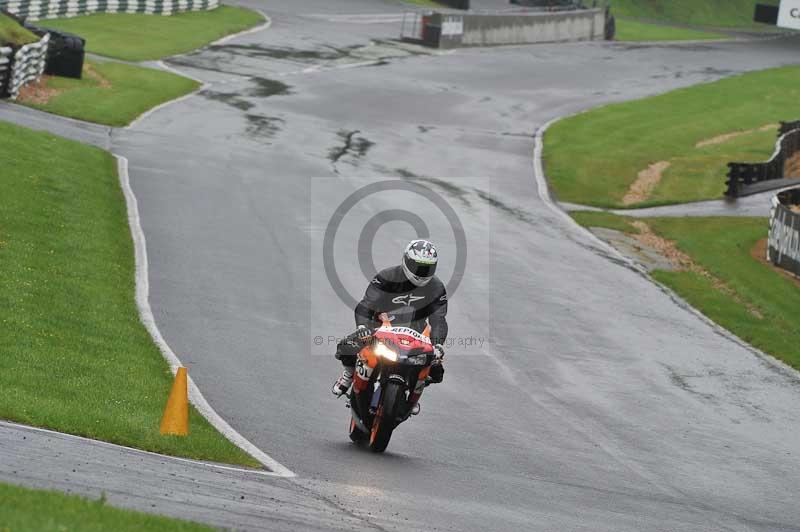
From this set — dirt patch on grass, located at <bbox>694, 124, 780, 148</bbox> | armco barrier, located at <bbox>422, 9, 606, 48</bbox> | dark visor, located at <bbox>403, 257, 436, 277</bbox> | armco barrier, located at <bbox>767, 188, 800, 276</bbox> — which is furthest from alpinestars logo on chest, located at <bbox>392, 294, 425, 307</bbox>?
armco barrier, located at <bbox>422, 9, 606, 48</bbox>

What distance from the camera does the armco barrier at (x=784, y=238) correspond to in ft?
96.0

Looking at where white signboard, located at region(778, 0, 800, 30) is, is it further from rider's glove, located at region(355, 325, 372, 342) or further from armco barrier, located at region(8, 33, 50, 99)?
rider's glove, located at region(355, 325, 372, 342)

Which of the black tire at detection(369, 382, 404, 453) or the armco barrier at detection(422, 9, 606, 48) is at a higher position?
the armco barrier at detection(422, 9, 606, 48)

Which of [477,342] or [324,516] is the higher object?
[324,516]

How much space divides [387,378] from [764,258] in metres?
20.4

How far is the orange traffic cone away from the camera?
12.5 meters

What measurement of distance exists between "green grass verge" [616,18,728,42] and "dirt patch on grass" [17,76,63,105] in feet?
151

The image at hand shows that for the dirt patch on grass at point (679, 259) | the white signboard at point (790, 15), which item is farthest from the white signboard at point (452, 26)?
the dirt patch on grass at point (679, 259)

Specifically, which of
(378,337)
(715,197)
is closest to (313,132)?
(715,197)

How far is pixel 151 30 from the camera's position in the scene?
56031 millimetres

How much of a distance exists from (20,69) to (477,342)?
20957mm

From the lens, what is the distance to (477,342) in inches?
797

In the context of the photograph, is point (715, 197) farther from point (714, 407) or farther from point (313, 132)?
point (714, 407)

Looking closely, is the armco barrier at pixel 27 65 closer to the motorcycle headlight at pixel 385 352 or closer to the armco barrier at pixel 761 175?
the armco barrier at pixel 761 175
